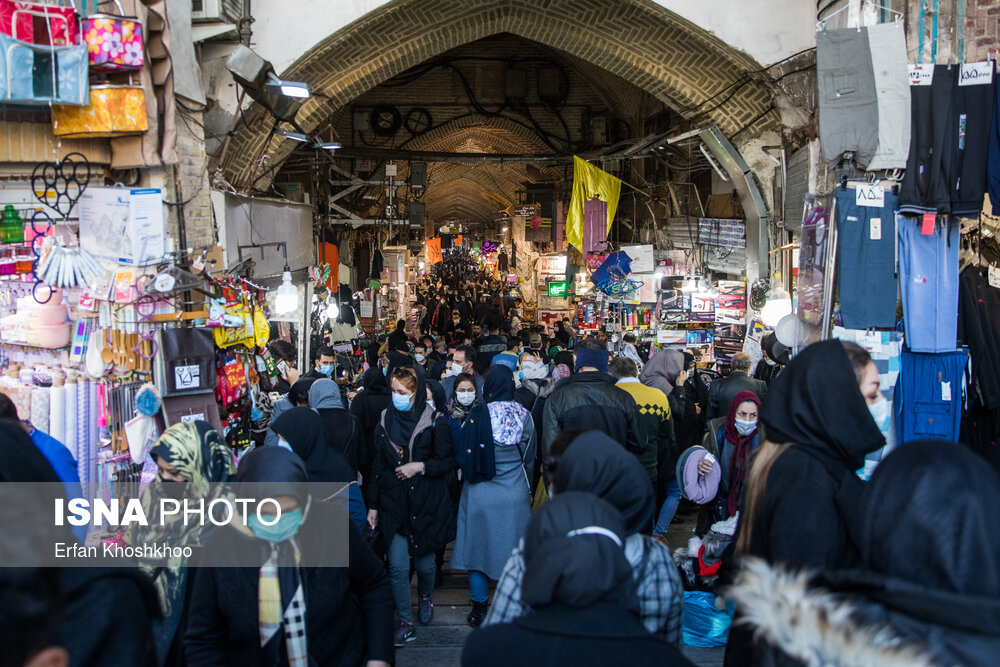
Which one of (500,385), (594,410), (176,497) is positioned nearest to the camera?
(176,497)

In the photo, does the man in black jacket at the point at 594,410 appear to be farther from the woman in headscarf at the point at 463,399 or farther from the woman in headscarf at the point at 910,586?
→ the woman in headscarf at the point at 910,586

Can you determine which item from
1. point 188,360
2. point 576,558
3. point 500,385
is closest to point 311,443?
point 500,385

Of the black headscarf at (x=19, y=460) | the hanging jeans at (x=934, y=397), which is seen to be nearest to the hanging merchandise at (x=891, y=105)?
the hanging jeans at (x=934, y=397)

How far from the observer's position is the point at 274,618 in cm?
214

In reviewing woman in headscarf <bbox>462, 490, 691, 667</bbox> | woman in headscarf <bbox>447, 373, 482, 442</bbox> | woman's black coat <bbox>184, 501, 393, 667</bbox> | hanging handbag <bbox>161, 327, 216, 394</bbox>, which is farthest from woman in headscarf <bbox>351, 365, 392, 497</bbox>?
woman in headscarf <bbox>462, 490, 691, 667</bbox>

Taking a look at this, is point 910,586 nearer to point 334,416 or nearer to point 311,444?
point 311,444

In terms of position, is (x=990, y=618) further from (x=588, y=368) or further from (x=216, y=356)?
A: (x=216, y=356)

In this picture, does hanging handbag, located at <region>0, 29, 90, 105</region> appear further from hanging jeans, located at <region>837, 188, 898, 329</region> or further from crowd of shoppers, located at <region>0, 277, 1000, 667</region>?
hanging jeans, located at <region>837, 188, 898, 329</region>

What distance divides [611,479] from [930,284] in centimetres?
352

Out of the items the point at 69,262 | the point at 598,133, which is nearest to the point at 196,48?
the point at 69,262

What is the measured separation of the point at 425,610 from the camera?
14.4ft

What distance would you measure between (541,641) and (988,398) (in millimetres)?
4201

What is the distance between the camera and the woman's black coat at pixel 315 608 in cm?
212

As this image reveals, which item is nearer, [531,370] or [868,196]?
[868,196]
